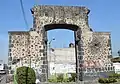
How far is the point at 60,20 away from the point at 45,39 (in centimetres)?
206

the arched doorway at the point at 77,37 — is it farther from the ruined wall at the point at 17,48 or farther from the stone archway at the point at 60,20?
the ruined wall at the point at 17,48

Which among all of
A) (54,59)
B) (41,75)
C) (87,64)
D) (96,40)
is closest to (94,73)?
(87,64)

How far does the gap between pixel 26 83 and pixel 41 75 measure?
329 cm

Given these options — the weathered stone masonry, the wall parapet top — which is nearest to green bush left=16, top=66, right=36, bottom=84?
the weathered stone masonry

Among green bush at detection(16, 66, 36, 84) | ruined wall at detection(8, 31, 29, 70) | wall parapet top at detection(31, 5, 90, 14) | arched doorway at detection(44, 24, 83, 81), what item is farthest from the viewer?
arched doorway at detection(44, 24, 83, 81)

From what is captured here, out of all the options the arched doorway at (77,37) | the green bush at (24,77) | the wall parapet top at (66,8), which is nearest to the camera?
the green bush at (24,77)

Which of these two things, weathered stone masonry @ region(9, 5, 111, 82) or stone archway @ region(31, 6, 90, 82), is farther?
stone archway @ region(31, 6, 90, 82)

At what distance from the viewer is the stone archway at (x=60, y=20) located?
2153 cm

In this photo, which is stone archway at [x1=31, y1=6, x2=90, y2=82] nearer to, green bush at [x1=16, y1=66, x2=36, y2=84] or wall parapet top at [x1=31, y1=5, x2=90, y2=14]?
wall parapet top at [x1=31, y1=5, x2=90, y2=14]

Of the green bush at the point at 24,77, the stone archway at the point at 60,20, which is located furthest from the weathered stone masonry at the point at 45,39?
the green bush at the point at 24,77

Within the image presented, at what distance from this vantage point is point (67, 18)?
2167 cm

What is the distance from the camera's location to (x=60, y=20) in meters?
21.6

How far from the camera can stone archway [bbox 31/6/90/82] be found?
21531 mm

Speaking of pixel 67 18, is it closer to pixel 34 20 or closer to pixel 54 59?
pixel 34 20
